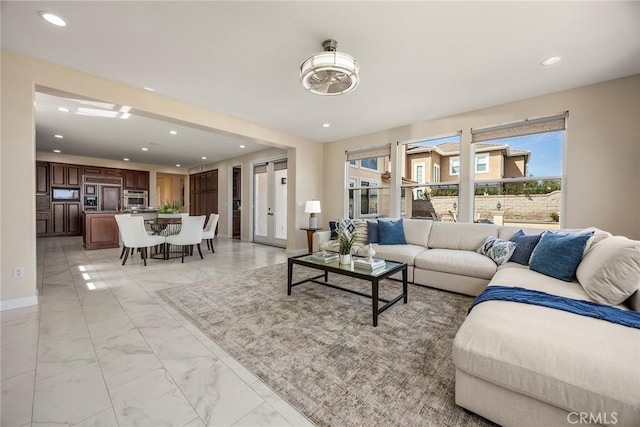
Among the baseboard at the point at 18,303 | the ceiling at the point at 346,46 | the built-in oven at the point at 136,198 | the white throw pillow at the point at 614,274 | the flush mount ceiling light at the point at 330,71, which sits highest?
the ceiling at the point at 346,46

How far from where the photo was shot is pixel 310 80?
229 centimetres

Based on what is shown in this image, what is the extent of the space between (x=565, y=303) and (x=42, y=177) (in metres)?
11.9

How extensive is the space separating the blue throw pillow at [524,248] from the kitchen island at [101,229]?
7.41m

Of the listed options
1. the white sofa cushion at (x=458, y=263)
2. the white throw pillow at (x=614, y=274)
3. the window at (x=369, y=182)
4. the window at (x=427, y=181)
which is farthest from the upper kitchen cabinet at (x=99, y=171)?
the white throw pillow at (x=614, y=274)

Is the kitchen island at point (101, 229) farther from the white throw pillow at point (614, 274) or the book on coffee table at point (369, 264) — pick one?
the white throw pillow at point (614, 274)

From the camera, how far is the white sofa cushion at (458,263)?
2932 millimetres

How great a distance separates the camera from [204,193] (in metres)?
9.65

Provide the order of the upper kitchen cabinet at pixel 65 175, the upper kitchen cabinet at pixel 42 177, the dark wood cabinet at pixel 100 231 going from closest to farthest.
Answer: the dark wood cabinet at pixel 100 231 < the upper kitchen cabinet at pixel 42 177 < the upper kitchen cabinet at pixel 65 175

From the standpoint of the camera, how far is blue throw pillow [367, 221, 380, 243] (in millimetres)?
4195

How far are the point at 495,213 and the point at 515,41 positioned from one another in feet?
8.29

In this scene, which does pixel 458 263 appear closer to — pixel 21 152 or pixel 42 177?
pixel 21 152

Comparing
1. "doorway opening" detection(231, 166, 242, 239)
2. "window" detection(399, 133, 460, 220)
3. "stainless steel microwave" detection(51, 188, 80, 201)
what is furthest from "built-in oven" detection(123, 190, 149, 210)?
"window" detection(399, 133, 460, 220)

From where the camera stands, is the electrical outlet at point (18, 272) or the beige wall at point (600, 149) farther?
the beige wall at point (600, 149)

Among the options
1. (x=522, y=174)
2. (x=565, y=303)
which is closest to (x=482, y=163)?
(x=522, y=174)
